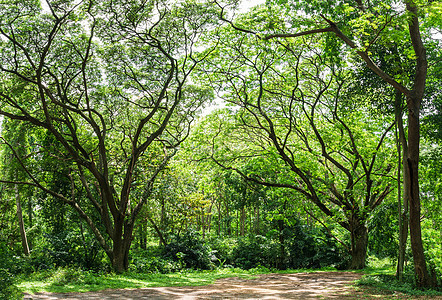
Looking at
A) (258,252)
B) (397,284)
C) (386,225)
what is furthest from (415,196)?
(258,252)

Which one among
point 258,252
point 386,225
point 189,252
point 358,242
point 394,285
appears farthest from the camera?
point 258,252

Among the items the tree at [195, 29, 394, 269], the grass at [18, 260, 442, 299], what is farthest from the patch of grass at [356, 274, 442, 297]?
the tree at [195, 29, 394, 269]

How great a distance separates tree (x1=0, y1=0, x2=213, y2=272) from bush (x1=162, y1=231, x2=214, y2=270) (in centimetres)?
357

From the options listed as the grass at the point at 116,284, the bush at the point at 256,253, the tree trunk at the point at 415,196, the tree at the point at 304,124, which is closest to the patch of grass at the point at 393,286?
the grass at the point at 116,284

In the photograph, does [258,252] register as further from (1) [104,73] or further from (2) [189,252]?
(1) [104,73]

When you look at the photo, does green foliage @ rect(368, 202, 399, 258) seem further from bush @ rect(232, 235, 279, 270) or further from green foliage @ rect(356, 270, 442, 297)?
bush @ rect(232, 235, 279, 270)

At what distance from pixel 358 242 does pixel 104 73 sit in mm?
11139

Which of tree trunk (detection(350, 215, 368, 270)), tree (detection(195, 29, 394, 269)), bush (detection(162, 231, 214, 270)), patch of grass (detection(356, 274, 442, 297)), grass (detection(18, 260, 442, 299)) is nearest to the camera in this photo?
patch of grass (detection(356, 274, 442, 297))

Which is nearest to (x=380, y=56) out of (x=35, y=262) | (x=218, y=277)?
(x=218, y=277)

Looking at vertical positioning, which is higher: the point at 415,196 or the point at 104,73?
the point at 104,73

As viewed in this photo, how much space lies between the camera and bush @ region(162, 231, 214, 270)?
16.1 meters

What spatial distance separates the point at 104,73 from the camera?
1201cm

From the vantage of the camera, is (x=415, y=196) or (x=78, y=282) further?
(x=78, y=282)

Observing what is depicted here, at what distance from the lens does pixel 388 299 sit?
679 centimetres
